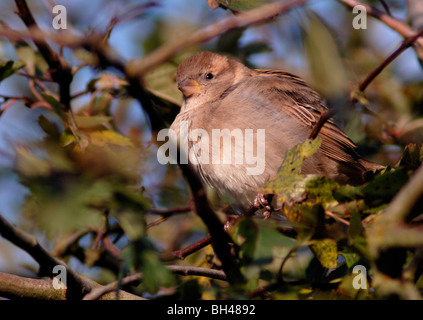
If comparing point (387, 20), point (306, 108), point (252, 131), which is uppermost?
point (387, 20)

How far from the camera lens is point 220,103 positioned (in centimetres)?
365

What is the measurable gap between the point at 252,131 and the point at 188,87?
2.46ft

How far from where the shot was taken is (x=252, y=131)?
3.31 m

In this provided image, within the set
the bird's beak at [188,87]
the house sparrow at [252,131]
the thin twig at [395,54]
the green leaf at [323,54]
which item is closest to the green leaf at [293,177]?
the green leaf at [323,54]

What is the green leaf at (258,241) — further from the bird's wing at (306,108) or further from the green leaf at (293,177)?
the bird's wing at (306,108)

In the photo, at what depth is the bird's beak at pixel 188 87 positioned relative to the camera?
12.3 feet

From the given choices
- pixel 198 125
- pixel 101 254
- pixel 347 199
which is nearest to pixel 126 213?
pixel 347 199

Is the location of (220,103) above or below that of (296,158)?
above

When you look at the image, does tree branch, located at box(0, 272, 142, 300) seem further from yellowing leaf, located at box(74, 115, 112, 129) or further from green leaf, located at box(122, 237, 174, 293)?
yellowing leaf, located at box(74, 115, 112, 129)

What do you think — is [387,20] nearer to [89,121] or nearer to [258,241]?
[89,121]

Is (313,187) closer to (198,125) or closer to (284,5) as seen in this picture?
(284,5)

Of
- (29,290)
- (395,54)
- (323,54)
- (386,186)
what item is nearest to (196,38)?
(323,54)

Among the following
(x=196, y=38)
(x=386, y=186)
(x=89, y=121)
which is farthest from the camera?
(x=89, y=121)
